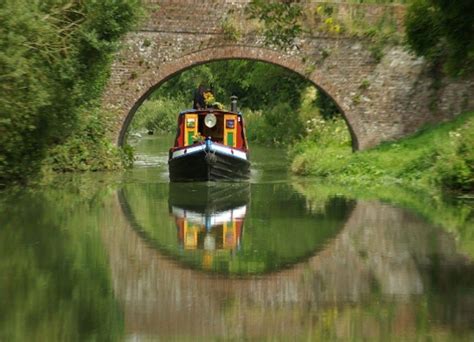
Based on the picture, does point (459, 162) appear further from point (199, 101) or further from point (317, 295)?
point (317, 295)

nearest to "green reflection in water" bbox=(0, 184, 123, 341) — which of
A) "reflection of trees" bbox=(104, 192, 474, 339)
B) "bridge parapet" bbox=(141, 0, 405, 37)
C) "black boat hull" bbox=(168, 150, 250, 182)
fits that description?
"reflection of trees" bbox=(104, 192, 474, 339)

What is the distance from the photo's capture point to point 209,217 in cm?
1493

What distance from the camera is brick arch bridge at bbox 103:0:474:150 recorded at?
2420cm

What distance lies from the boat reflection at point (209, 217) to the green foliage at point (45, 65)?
2.38m

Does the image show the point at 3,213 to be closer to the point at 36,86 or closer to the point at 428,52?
the point at 36,86

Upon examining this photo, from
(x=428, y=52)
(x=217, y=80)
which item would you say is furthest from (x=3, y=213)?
(x=217, y=80)

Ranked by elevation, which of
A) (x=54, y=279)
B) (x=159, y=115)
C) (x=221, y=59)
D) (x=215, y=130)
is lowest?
(x=54, y=279)

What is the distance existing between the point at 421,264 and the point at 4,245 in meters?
4.25

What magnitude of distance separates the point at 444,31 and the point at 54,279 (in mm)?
10512

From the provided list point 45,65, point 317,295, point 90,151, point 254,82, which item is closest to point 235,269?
point 317,295

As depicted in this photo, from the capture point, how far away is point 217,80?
149ft

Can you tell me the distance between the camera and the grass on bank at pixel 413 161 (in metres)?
18.2

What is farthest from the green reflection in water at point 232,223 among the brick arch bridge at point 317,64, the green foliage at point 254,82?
the green foliage at point 254,82

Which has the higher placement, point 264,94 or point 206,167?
point 264,94
